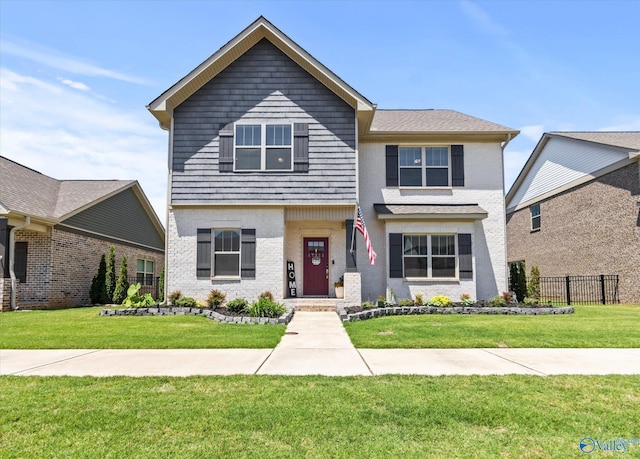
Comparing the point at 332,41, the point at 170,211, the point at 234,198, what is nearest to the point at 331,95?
the point at 332,41

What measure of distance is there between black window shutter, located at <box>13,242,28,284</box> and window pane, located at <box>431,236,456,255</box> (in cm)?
1502

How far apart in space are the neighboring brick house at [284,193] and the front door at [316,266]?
0.10m

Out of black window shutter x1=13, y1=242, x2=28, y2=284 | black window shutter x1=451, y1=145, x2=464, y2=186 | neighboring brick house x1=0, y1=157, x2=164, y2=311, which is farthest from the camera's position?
black window shutter x1=13, y1=242, x2=28, y2=284

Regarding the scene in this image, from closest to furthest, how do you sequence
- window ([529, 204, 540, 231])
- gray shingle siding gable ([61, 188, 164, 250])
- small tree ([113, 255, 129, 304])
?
1. small tree ([113, 255, 129, 304])
2. gray shingle siding gable ([61, 188, 164, 250])
3. window ([529, 204, 540, 231])

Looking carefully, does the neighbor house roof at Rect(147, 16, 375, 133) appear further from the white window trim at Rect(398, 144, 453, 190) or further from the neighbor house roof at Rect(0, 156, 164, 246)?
the neighbor house roof at Rect(0, 156, 164, 246)

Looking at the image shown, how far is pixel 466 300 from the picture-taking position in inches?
555

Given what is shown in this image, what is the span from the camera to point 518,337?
8492 mm

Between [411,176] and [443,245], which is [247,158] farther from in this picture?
[443,245]

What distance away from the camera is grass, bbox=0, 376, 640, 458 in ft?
10.7

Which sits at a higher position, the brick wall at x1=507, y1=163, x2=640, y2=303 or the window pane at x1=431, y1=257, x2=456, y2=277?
the brick wall at x1=507, y1=163, x2=640, y2=303

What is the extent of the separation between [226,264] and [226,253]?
368mm

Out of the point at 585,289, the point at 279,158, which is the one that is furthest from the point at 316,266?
the point at 585,289

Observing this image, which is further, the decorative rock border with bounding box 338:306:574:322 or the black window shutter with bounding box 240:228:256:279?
the black window shutter with bounding box 240:228:256:279

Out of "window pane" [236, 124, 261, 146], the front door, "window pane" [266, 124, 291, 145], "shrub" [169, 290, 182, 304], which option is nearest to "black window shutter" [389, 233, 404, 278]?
the front door
